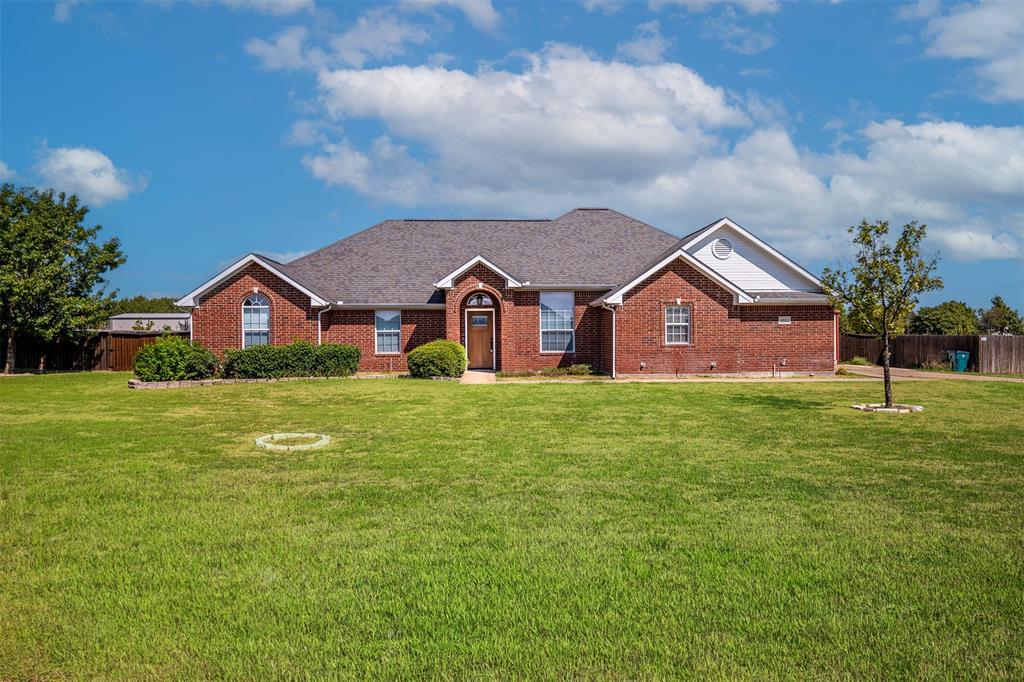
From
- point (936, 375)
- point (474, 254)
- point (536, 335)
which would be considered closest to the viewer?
point (536, 335)

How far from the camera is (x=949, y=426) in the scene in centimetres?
1322

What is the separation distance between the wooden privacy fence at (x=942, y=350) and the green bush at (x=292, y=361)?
75.2 feet

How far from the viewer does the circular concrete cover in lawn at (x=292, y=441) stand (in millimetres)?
10633

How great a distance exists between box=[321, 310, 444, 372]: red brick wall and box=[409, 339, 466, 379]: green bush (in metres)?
3.77

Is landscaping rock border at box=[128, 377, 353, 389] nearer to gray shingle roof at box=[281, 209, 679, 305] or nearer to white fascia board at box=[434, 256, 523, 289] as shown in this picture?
gray shingle roof at box=[281, 209, 679, 305]

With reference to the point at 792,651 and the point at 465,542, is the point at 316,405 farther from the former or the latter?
the point at 792,651

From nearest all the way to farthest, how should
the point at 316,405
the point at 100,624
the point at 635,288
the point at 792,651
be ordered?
1. the point at 792,651
2. the point at 100,624
3. the point at 316,405
4. the point at 635,288

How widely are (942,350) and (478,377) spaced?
74.3 feet

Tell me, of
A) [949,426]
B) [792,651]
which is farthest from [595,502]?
[949,426]

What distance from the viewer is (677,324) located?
25609 mm

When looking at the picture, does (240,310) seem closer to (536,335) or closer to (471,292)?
(471,292)

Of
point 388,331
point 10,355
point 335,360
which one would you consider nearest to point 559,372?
point 388,331

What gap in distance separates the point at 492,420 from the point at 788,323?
669 inches

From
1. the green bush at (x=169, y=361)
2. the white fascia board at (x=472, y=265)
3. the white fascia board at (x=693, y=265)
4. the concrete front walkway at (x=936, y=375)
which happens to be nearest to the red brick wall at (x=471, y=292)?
the white fascia board at (x=472, y=265)
